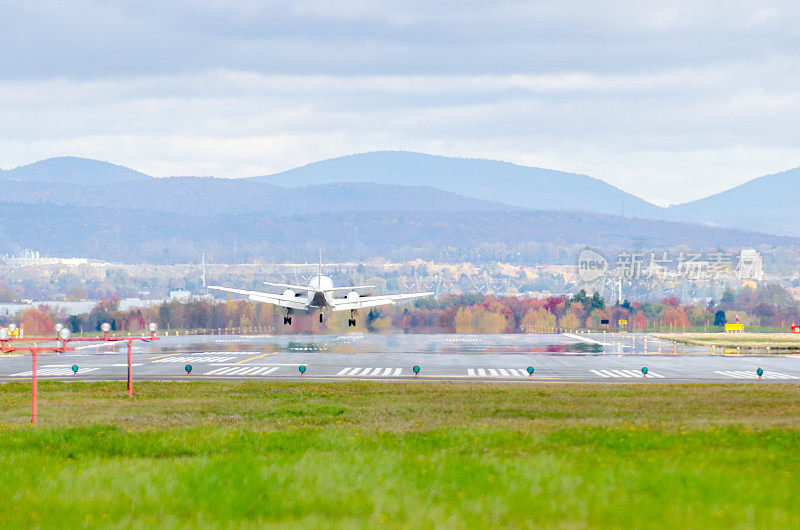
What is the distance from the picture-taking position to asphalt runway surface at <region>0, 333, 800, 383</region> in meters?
67.4

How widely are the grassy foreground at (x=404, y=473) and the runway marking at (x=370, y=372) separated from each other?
115 ft

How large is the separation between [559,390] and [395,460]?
3483 cm

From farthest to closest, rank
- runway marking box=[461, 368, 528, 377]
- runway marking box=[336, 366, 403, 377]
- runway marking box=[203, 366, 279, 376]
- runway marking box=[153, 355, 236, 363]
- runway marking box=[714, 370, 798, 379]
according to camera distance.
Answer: runway marking box=[153, 355, 236, 363], runway marking box=[461, 368, 528, 377], runway marking box=[336, 366, 403, 377], runway marking box=[203, 366, 279, 376], runway marking box=[714, 370, 798, 379]

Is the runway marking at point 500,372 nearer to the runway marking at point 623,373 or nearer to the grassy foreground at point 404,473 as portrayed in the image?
the runway marking at point 623,373

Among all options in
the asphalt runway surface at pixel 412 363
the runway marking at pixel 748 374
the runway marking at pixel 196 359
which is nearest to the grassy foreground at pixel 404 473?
the asphalt runway surface at pixel 412 363

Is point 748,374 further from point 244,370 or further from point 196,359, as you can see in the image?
point 196,359

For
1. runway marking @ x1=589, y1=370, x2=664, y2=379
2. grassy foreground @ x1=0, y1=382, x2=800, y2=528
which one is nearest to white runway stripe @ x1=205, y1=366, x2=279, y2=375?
runway marking @ x1=589, y1=370, x2=664, y2=379

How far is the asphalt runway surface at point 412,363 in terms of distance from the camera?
2655 inches

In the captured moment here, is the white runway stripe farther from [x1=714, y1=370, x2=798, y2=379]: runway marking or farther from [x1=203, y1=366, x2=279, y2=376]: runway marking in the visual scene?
[x1=714, y1=370, x2=798, y2=379]: runway marking

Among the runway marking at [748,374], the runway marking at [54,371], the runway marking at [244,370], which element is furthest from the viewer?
the runway marking at [244,370]

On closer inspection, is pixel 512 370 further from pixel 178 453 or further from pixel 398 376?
pixel 178 453

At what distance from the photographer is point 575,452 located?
2102cm

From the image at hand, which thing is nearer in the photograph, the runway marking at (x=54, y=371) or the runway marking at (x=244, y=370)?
the runway marking at (x=54, y=371)

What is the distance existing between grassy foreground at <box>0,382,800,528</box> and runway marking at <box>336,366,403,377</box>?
115ft
